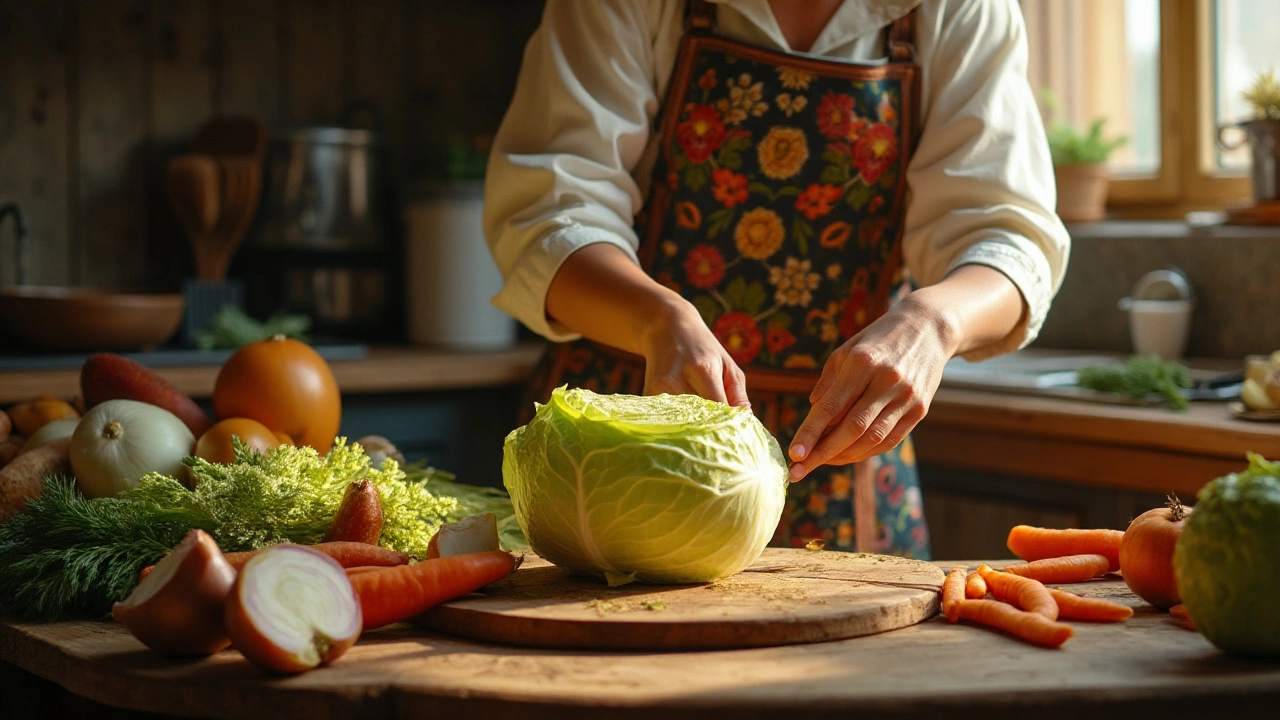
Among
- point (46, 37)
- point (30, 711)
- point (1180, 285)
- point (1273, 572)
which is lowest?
point (30, 711)

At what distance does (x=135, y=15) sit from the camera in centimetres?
343

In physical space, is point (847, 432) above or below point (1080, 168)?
below

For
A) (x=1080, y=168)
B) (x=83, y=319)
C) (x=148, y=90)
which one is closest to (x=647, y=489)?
(x=83, y=319)

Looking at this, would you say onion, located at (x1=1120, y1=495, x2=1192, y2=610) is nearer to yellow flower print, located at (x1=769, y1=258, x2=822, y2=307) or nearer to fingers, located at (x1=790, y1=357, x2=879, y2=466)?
fingers, located at (x1=790, y1=357, x2=879, y2=466)

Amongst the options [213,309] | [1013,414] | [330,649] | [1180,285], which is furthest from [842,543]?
[213,309]

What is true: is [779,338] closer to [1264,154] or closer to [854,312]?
[854,312]

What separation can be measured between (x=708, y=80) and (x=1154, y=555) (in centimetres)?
91

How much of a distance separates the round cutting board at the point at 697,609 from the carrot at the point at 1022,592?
48 mm

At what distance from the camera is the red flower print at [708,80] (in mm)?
1744

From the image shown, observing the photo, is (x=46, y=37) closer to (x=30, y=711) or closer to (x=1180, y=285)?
(x=30, y=711)

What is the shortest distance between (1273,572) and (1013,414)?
1.43 meters

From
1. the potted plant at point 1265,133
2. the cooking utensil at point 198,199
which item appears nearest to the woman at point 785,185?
the potted plant at point 1265,133

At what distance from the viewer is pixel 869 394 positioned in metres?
1.27

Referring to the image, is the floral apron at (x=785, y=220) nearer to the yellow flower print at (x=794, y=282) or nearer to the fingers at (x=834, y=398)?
the yellow flower print at (x=794, y=282)
